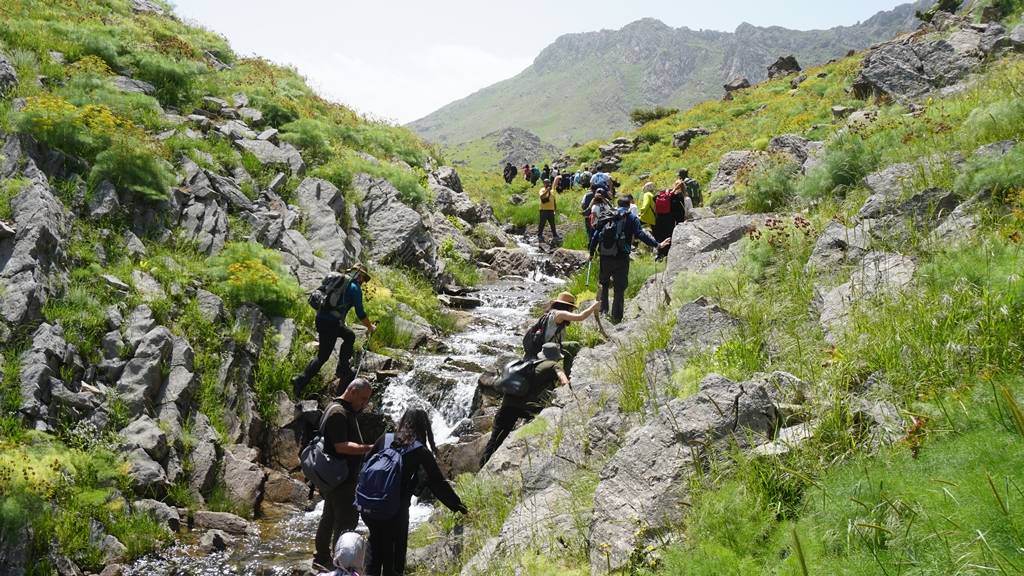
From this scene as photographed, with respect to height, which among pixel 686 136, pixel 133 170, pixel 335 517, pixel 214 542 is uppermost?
pixel 686 136

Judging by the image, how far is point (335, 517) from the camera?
7.60m

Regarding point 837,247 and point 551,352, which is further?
point 551,352

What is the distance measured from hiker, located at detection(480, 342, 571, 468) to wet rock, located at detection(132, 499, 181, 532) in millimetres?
4303

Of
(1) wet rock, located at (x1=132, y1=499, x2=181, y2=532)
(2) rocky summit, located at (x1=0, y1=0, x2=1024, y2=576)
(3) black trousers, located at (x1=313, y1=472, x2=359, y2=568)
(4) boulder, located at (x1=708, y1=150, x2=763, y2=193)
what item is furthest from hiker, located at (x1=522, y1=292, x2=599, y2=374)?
(4) boulder, located at (x1=708, y1=150, x2=763, y2=193)

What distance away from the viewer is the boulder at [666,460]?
4766mm

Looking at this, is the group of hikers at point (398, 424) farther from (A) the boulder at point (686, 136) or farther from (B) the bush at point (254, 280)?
(A) the boulder at point (686, 136)

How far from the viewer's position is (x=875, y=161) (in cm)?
1066

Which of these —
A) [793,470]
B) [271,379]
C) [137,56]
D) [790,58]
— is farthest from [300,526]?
[790,58]

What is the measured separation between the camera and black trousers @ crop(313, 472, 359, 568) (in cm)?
753

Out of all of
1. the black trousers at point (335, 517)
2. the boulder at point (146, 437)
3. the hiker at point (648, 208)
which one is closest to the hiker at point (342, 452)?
the black trousers at point (335, 517)

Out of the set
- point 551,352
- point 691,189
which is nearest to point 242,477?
point 551,352

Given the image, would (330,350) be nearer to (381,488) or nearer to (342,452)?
(342,452)

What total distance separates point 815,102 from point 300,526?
1052 inches

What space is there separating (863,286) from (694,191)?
12.1 meters
